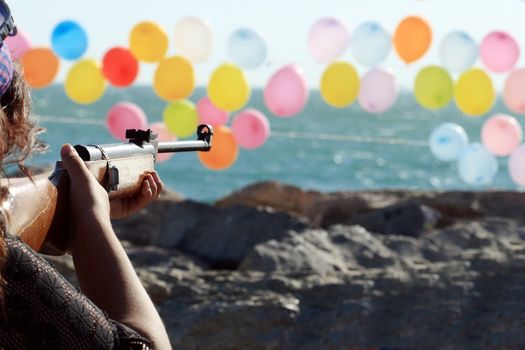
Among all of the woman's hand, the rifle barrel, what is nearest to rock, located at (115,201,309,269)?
the rifle barrel

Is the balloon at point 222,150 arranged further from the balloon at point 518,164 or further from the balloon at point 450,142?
the balloon at point 518,164

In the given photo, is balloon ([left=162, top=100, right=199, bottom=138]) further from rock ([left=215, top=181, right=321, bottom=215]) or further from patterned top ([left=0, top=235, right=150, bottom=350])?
patterned top ([left=0, top=235, right=150, bottom=350])

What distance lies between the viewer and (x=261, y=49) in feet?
21.2

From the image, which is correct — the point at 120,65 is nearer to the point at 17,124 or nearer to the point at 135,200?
the point at 135,200

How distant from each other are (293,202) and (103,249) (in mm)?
5760

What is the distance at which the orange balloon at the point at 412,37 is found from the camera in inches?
247

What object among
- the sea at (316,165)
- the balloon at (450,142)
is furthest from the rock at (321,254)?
the sea at (316,165)

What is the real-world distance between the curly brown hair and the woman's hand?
41 cm

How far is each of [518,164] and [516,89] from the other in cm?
50

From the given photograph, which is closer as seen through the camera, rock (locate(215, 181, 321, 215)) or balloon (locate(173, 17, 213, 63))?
balloon (locate(173, 17, 213, 63))

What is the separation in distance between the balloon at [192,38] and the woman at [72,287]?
5.02 m

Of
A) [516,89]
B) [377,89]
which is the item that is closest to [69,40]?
[377,89]

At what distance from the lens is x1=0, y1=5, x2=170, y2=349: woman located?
1.22 metres

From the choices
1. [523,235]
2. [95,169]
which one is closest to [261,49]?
[523,235]
